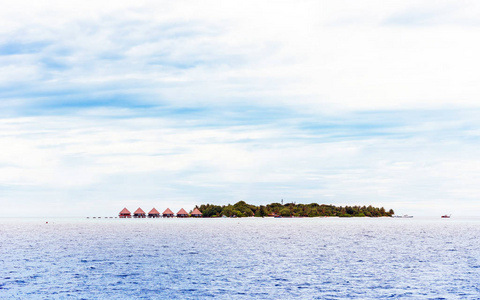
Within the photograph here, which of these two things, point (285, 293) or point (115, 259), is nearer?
point (285, 293)

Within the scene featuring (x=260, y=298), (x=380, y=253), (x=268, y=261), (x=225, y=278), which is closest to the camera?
(x=260, y=298)

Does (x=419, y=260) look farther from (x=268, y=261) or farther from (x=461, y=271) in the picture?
(x=268, y=261)

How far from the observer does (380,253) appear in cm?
9744

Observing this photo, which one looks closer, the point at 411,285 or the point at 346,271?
the point at 411,285

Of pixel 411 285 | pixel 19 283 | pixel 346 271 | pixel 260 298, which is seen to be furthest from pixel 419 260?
pixel 19 283

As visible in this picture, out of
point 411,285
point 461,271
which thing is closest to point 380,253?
point 461,271

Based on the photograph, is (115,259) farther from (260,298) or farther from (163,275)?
(260,298)

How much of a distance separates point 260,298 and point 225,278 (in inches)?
521

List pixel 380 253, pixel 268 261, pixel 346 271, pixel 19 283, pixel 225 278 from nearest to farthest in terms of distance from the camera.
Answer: pixel 19 283 → pixel 225 278 → pixel 346 271 → pixel 268 261 → pixel 380 253

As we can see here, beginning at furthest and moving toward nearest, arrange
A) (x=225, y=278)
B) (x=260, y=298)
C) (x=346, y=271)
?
(x=346, y=271) < (x=225, y=278) < (x=260, y=298)

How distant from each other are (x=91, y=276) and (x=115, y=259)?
781 inches

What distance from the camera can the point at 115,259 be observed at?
83938 mm

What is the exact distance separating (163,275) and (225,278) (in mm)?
8915

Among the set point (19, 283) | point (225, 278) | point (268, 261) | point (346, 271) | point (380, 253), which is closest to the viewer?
point (19, 283)
